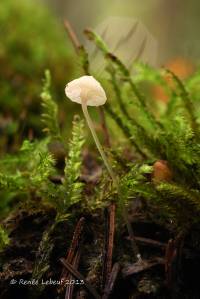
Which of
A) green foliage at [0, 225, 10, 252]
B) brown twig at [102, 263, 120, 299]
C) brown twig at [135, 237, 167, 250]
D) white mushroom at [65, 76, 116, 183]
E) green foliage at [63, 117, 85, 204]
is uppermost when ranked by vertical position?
white mushroom at [65, 76, 116, 183]

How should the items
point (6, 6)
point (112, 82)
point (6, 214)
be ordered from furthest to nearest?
1. point (6, 6)
2. point (112, 82)
3. point (6, 214)

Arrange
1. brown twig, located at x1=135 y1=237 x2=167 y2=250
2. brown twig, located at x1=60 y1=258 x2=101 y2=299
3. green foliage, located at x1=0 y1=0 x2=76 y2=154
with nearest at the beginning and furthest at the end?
brown twig, located at x1=60 y1=258 x2=101 y2=299 < brown twig, located at x1=135 y1=237 x2=167 y2=250 < green foliage, located at x1=0 y1=0 x2=76 y2=154

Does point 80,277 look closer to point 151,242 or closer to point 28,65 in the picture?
point 151,242

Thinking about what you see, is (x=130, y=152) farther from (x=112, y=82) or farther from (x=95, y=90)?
(x=95, y=90)

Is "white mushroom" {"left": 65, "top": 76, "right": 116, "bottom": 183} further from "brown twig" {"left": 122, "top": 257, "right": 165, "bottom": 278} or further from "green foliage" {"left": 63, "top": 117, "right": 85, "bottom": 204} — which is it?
"brown twig" {"left": 122, "top": 257, "right": 165, "bottom": 278}

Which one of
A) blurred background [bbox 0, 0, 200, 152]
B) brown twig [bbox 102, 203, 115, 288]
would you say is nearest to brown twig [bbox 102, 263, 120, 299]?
brown twig [bbox 102, 203, 115, 288]

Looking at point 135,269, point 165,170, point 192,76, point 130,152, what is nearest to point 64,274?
point 135,269

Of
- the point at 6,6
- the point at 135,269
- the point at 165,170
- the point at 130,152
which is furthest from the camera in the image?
the point at 6,6
